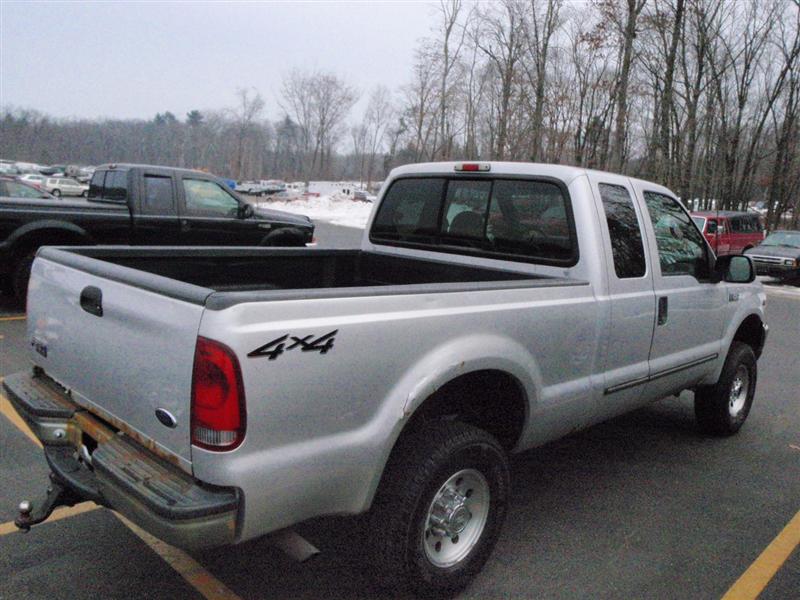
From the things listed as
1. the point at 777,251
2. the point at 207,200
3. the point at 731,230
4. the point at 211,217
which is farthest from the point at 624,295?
the point at 731,230

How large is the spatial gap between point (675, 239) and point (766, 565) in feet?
6.57

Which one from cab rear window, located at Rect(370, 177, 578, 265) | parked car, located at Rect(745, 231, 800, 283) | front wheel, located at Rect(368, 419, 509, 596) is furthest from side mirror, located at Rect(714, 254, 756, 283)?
parked car, located at Rect(745, 231, 800, 283)

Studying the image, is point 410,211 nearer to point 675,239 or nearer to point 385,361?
point 675,239

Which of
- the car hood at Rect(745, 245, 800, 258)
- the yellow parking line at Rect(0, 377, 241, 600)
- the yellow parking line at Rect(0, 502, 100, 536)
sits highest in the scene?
the car hood at Rect(745, 245, 800, 258)

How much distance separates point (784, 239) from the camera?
63.7ft

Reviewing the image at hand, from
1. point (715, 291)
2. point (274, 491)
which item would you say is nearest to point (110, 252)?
point (274, 491)

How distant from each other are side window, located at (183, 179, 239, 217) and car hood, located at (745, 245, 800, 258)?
50.6ft

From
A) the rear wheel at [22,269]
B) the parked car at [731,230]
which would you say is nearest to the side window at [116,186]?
the rear wheel at [22,269]

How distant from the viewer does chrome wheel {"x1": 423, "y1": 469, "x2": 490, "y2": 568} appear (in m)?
2.77

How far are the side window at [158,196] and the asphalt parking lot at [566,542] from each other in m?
4.97

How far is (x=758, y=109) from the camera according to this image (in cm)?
4009

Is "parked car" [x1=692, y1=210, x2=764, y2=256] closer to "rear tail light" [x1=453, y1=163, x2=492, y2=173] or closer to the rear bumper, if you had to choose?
"rear tail light" [x1=453, y1=163, x2=492, y2=173]

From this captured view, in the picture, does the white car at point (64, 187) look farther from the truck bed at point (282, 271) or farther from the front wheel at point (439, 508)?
the front wheel at point (439, 508)

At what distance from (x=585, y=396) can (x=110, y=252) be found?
2.60 m
